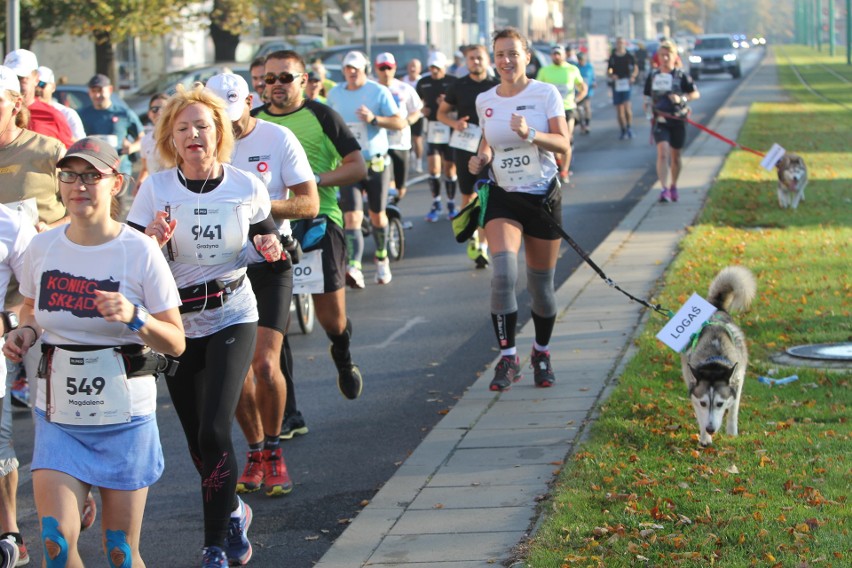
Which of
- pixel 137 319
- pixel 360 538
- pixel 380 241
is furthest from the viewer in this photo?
pixel 380 241

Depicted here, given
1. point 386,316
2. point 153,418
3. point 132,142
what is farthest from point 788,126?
point 153,418

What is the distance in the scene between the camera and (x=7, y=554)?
5477 millimetres

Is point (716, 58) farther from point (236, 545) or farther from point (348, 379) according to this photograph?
point (236, 545)

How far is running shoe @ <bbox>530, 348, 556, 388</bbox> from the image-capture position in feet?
27.0

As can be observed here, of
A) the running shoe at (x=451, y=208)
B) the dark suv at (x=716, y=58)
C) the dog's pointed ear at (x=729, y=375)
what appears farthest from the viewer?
the dark suv at (x=716, y=58)

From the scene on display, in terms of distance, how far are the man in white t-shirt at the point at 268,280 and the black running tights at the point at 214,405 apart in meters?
0.72

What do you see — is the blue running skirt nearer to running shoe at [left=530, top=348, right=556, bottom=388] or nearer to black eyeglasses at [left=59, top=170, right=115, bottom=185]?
black eyeglasses at [left=59, top=170, right=115, bottom=185]

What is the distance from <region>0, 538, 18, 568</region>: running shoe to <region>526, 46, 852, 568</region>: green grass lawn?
2061mm

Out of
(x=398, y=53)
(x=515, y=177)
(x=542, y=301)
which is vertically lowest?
(x=542, y=301)

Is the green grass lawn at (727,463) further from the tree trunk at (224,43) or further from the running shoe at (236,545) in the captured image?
the tree trunk at (224,43)

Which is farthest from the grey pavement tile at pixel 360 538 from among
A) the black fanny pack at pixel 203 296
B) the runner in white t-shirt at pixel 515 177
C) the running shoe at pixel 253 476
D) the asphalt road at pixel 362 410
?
the runner in white t-shirt at pixel 515 177

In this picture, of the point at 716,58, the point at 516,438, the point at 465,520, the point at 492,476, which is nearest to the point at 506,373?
the point at 516,438

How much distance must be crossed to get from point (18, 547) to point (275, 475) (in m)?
1.37

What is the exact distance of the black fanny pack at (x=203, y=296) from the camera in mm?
5449
